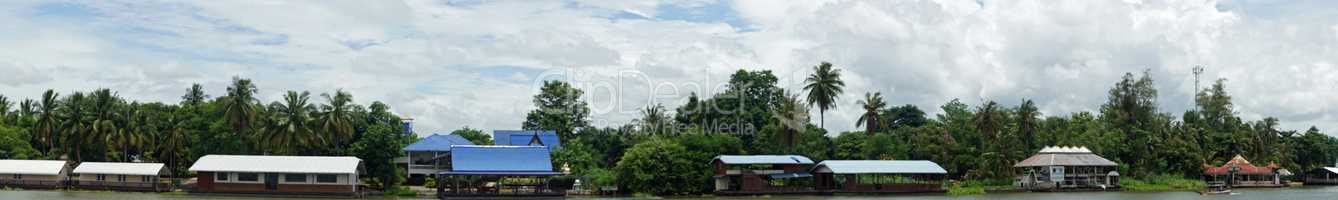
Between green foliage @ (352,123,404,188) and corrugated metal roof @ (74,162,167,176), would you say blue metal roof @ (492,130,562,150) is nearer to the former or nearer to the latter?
green foliage @ (352,123,404,188)

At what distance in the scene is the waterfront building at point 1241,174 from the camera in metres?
73.9

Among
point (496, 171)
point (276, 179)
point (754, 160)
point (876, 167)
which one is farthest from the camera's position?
point (876, 167)

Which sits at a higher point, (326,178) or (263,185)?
(326,178)

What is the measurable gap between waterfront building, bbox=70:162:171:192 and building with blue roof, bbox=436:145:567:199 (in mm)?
14462

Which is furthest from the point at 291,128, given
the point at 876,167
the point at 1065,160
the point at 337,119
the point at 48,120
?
the point at 1065,160

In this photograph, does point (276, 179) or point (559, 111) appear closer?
point (276, 179)

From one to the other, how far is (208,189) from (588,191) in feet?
59.9

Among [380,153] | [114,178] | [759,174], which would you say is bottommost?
[114,178]

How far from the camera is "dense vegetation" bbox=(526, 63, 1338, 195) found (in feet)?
225

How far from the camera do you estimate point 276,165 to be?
54.5 metres

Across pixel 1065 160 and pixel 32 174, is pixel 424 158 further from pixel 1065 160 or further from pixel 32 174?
pixel 1065 160

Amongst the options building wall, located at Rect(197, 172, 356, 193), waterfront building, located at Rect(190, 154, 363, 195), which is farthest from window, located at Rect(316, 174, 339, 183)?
building wall, located at Rect(197, 172, 356, 193)

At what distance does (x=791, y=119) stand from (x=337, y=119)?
26.9 metres

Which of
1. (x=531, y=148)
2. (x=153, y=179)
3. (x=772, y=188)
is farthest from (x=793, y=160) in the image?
(x=153, y=179)
